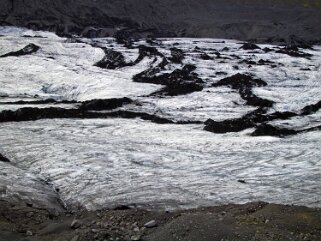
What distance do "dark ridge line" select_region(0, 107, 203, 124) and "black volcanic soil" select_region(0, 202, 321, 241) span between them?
19.7 feet

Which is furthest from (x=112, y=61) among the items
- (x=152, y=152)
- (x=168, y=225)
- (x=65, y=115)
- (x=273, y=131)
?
(x=168, y=225)

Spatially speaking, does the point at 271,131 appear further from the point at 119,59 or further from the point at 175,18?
the point at 175,18

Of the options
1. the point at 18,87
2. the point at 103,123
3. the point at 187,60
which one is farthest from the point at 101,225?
the point at 187,60

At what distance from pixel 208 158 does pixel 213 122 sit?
257cm

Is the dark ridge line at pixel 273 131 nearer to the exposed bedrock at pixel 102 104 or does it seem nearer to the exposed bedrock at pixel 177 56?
the exposed bedrock at pixel 102 104

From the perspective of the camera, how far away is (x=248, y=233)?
4.27m

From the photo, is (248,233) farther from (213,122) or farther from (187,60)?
(187,60)

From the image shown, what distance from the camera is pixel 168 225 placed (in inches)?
179

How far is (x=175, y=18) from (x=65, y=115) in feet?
108

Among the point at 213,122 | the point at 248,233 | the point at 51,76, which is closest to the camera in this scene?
the point at 248,233

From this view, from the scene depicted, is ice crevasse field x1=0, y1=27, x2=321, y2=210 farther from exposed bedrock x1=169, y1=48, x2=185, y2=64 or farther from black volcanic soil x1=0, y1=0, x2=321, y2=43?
black volcanic soil x1=0, y1=0, x2=321, y2=43

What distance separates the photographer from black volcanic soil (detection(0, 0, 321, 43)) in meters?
35.4

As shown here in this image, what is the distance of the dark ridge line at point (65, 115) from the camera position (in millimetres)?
11148

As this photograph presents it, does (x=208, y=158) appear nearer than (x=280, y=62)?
Yes
